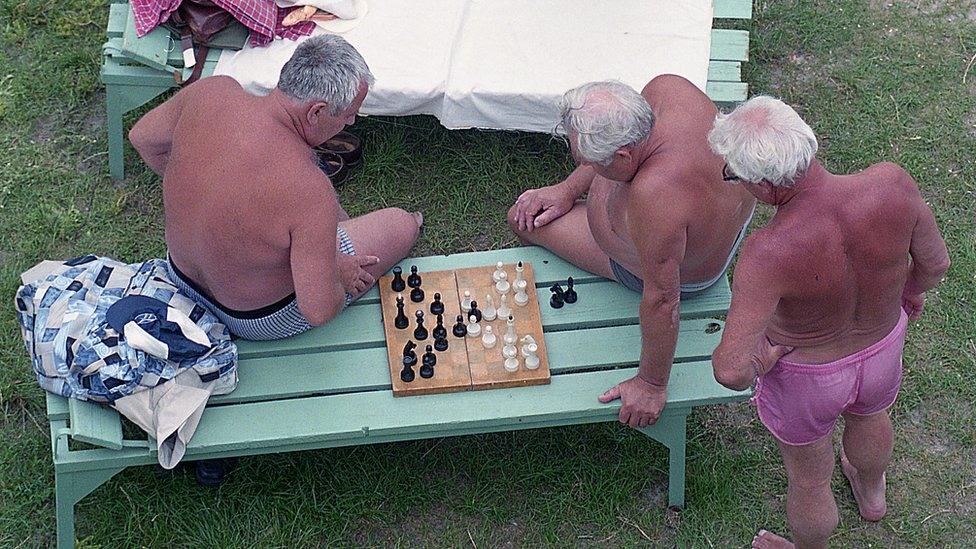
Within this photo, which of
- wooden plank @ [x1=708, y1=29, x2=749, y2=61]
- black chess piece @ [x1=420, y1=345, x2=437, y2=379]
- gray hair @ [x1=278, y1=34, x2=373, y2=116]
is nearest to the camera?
gray hair @ [x1=278, y1=34, x2=373, y2=116]

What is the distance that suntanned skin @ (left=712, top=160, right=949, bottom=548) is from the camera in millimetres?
3074

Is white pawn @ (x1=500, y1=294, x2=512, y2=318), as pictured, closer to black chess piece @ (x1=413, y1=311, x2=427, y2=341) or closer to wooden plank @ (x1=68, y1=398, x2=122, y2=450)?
black chess piece @ (x1=413, y1=311, x2=427, y2=341)

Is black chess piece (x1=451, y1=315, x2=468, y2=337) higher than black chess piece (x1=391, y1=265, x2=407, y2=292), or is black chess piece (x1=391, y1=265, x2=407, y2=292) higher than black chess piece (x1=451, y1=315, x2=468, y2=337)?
black chess piece (x1=391, y1=265, x2=407, y2=292)

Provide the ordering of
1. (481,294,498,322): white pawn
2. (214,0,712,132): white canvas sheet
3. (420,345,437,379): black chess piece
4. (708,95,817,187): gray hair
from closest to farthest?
(708,95,817,187): gray hair, (420,345,437,379): black chess piece, (481,294,498,322): white pawn, (214,0,712,132): white canvas sheet

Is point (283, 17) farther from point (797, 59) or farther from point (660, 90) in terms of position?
point (797, 59)

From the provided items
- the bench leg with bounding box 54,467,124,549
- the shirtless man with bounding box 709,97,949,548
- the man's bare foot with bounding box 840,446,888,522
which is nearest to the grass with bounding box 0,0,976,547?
the man's bare foot with bounding box 840,446,888,522

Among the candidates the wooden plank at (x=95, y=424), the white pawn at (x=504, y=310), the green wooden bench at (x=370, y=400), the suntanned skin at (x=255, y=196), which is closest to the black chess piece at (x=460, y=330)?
the white pawn at (x=504, y=310)

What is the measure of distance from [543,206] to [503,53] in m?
1.02

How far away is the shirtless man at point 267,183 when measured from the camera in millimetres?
3566

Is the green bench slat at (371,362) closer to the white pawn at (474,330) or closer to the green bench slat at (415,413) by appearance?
the green bench slat at (415,413)

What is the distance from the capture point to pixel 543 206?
4516 mm

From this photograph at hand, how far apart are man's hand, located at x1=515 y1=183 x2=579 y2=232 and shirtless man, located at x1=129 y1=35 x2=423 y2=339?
0.97m

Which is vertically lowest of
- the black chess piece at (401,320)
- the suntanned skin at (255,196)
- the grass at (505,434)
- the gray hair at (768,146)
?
the grass at (505,434)

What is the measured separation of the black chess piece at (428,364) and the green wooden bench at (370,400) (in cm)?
9
